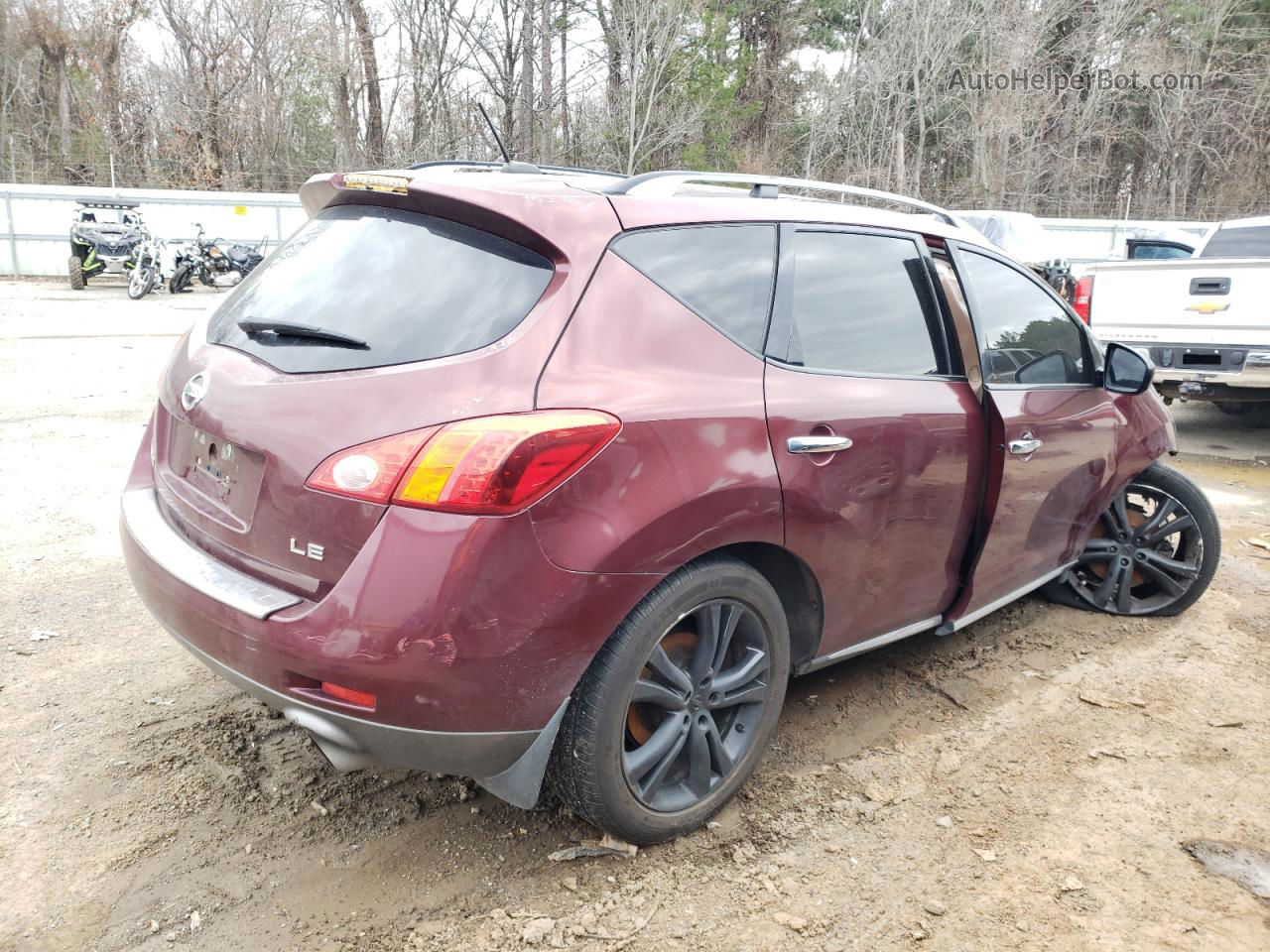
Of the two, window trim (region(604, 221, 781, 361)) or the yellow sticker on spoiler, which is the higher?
the yellow sticker on spoiler

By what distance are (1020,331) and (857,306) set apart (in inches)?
38.7

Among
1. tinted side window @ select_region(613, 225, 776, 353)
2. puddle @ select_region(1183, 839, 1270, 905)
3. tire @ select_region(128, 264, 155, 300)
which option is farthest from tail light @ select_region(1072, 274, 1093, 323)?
tire @ select_region(128, 264, 155, 300)

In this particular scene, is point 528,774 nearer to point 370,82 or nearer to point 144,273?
point 144,273

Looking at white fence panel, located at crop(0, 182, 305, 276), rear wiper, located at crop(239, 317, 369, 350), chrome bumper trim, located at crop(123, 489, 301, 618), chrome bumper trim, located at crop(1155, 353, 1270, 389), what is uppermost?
white fence panel, located at crop(0, 182, 305, 276)

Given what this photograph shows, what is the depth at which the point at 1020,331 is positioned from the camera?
354 cm

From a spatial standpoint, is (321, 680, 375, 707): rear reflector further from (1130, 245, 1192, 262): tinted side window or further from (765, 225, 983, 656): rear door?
(1130, 245, 1192, 262): tinted side window

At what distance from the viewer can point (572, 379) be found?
84.0 inches

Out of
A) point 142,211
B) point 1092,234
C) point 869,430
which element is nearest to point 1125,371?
point 869,430

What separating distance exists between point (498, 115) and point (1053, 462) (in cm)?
2416

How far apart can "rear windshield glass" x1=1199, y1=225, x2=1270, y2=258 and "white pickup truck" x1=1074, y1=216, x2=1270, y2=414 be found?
2210mm

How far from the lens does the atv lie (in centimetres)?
1767

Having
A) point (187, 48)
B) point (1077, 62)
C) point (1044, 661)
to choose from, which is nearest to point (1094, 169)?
point (1077, 62)

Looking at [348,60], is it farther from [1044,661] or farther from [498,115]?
[1044,661]

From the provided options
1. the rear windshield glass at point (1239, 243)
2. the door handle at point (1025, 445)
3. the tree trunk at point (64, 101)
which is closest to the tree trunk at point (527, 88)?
the tree trunk at point (64, 101)
